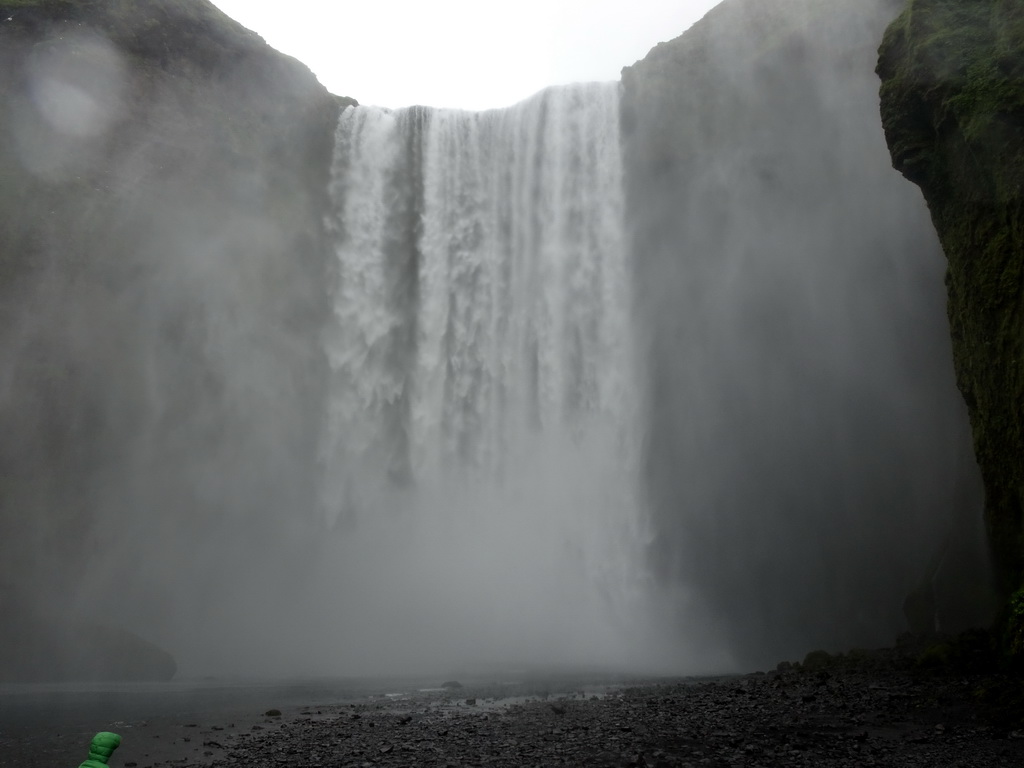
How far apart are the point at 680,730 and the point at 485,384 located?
16320 millimetres

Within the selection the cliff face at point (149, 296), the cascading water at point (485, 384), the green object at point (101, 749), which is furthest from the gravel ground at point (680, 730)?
the cliff face at point (149, 296)

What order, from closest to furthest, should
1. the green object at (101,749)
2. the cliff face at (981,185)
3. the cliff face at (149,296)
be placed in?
the green object at (101,749) → the cliff face at (981,185) → the cliff face at (149,296)

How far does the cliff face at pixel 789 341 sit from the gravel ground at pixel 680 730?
30.5 ft

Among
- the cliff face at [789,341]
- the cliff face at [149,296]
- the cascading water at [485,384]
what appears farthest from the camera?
the cascading water at [485,384]

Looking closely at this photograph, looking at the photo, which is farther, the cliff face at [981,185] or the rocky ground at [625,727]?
the cliff face at [981,185]

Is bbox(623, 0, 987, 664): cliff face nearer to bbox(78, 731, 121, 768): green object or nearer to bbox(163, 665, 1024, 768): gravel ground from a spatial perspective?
bbox(163, 665, 1024, 768): gravel ground

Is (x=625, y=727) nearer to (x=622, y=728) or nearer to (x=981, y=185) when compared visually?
(x=622, y=728)

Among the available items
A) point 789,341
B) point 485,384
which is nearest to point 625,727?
point 789,341

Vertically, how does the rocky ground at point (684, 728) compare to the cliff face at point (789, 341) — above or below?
below

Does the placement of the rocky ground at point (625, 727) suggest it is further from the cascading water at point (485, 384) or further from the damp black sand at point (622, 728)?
the cascading water at point (485, 384)

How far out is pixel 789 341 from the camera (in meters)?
22.9

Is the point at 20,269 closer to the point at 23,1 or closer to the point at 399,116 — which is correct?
the point at 23,1

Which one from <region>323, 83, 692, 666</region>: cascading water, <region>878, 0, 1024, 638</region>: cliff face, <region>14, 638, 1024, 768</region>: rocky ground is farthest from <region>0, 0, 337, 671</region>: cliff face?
<region>878, 0, 1024, 638</region>: cliff face

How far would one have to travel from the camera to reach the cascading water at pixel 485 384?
22641mm
